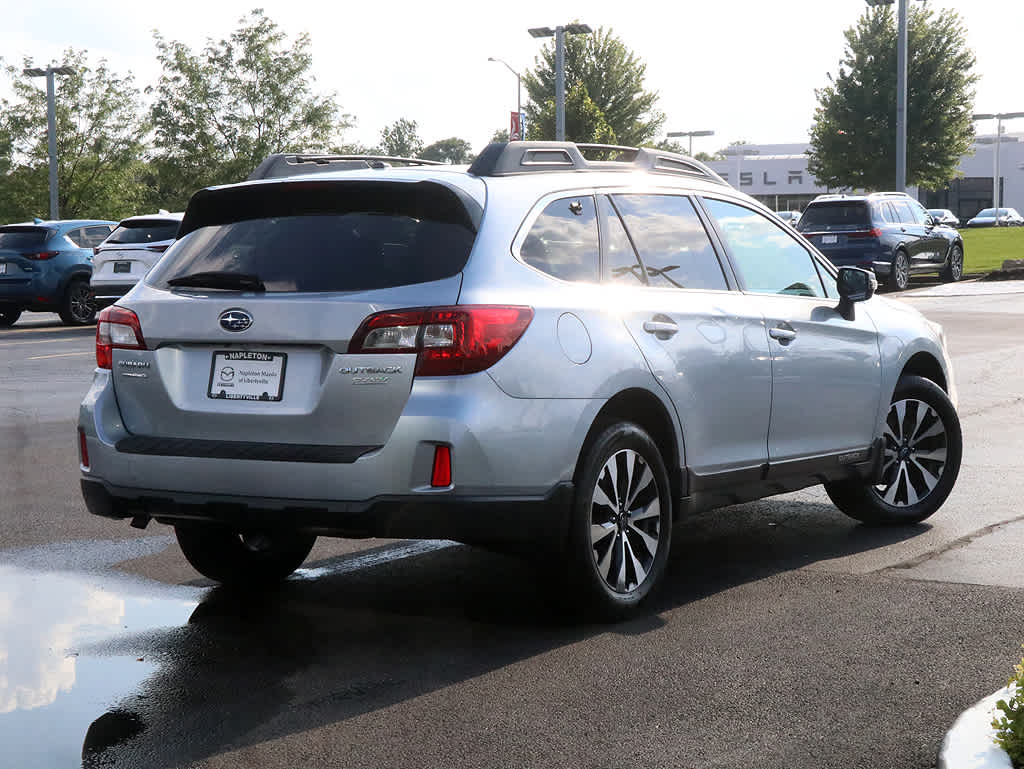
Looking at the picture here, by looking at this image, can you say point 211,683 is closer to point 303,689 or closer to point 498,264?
point 303,689

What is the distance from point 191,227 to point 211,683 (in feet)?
6.18

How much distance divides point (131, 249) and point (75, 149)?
31.9m

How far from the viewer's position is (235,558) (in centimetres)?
633

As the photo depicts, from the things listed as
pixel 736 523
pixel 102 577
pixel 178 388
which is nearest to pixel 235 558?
pixel 102 577

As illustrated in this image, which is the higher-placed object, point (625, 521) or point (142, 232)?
point (142, 232)

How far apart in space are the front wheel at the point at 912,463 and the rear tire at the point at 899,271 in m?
20.9

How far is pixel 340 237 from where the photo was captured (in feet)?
17.3

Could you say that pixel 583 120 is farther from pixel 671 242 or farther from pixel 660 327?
pixel 660 327

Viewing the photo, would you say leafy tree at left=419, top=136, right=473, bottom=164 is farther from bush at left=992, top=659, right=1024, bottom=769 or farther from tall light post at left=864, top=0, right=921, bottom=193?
bush at left=992, top=659, right=1024, bottom=769

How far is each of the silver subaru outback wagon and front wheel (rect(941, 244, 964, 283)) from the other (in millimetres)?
26301

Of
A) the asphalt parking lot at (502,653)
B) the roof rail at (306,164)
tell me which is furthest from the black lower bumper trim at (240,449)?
the roof rail at (306,164)

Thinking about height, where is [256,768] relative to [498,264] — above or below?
below

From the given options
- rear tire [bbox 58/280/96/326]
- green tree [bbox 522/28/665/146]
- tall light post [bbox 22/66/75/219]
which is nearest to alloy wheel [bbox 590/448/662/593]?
rear tire [bbox 58/280/96/326]

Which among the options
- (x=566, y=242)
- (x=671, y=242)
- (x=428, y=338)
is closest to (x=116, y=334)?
(x=428, y=338)
